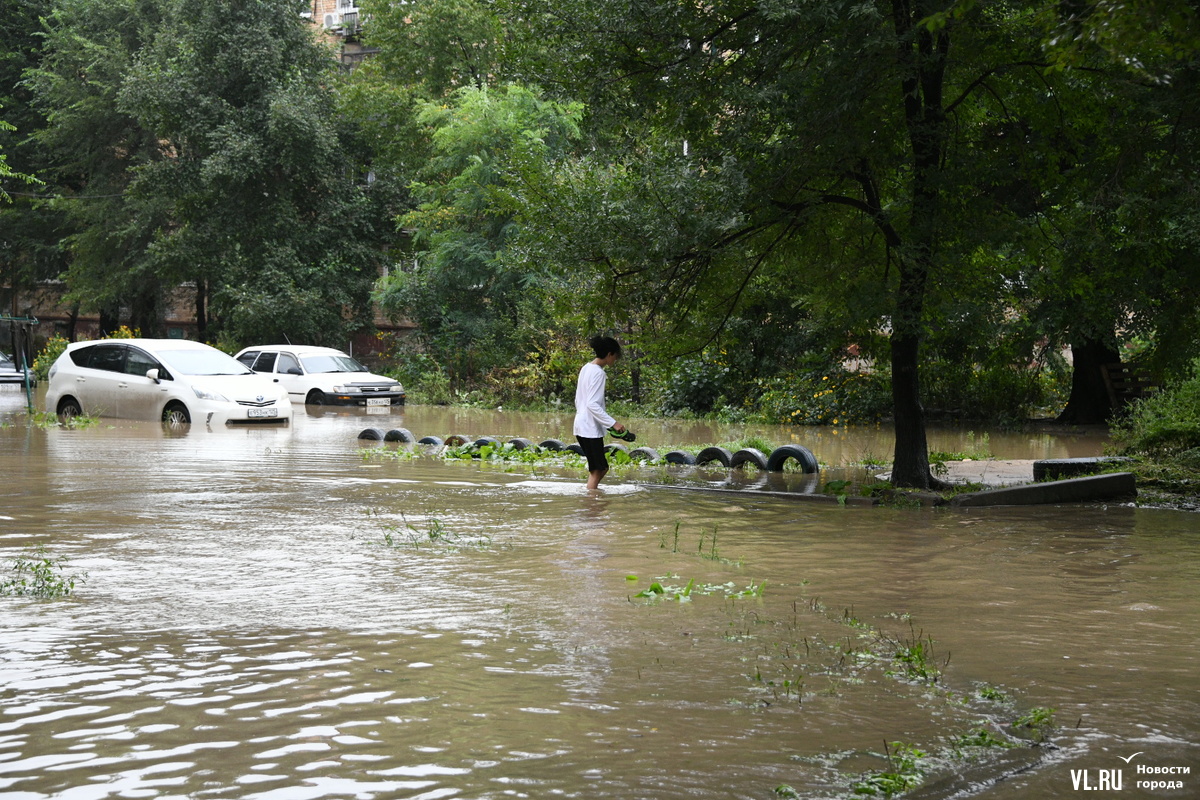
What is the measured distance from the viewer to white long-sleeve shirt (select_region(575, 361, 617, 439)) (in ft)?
42.8

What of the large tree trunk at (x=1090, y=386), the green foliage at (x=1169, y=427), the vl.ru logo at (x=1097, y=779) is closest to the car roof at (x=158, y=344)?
the green foliage at (x=1169, y=427)

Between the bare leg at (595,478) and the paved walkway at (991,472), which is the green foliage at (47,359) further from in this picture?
the paved walkway at (991,472)

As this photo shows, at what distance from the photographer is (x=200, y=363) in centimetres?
2458

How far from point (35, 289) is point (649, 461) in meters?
44.6

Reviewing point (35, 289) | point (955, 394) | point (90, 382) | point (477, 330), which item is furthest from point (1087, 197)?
point (35, 289)

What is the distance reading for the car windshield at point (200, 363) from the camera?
79.2 feet

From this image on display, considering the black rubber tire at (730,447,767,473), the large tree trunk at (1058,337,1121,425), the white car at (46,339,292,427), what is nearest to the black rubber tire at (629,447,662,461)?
the black rubber tire at (730,447,767,473)

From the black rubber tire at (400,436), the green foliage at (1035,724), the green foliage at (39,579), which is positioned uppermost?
the black rubber tire at (400,436)

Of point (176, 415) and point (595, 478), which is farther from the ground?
point (176, 415)

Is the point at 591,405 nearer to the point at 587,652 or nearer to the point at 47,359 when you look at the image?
the point at 587,652

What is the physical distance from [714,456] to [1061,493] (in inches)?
198

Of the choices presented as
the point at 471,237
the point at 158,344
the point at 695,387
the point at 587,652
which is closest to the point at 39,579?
the point at 587,652

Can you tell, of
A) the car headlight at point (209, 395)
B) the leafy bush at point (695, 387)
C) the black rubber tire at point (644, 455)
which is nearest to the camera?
the black rubber tire at point (644, 455)

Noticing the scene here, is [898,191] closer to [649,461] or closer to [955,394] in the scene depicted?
[649,461]
